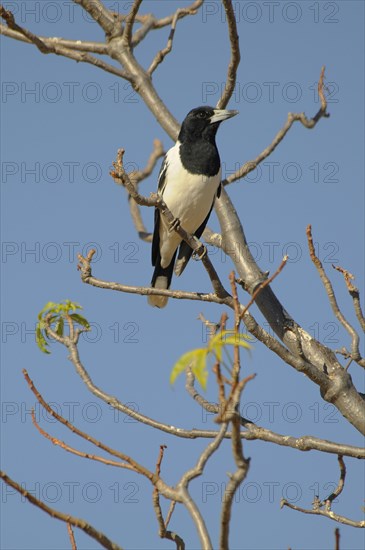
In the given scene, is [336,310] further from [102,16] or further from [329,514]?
[102,16]

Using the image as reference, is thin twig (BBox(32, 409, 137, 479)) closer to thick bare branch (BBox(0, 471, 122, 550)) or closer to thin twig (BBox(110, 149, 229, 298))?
thick bare branch (BBox(0, 471, 122, 550))

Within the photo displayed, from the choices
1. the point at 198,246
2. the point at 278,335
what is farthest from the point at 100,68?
the point at 278,335

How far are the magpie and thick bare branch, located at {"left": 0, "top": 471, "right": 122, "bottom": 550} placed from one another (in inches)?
158

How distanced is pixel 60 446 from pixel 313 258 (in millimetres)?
1520

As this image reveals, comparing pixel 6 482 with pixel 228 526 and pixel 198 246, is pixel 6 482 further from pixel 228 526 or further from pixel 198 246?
pixel 198 246

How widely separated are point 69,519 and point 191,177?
4.32 m

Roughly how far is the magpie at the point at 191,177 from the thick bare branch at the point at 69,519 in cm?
400

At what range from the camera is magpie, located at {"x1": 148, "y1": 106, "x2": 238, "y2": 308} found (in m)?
6.14

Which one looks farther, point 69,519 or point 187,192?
point 187,192

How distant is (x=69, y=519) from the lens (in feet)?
6.79

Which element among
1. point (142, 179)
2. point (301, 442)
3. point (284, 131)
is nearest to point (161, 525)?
point (301, 442)

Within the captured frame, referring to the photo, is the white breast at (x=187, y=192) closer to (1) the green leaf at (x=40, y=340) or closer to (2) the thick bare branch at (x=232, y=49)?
(2) the thick bare branch at (x=232, y=49)

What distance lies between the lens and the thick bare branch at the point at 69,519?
2.03 meters

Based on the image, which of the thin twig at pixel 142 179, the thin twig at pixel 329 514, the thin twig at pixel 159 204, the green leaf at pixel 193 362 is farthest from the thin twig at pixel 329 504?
the thin twig at pixel 142 179
